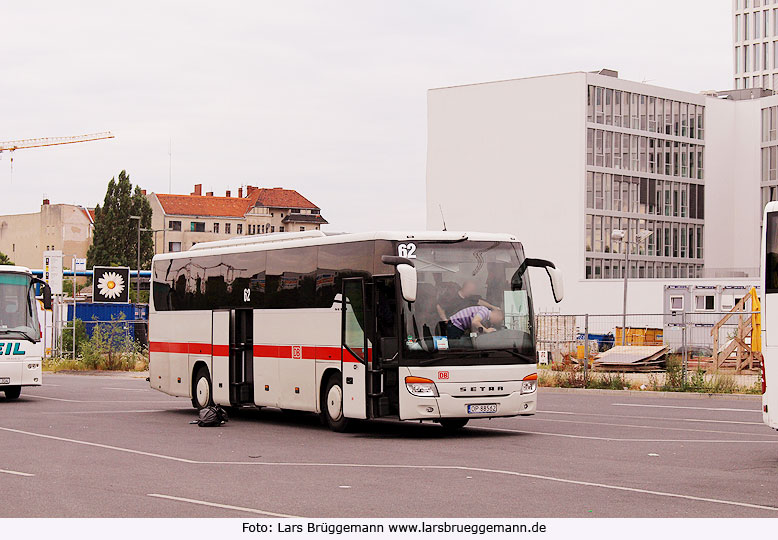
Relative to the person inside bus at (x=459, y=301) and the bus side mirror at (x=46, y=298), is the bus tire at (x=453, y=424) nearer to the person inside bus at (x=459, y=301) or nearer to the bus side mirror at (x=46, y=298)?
the person inside bus at (x=459, y=301)

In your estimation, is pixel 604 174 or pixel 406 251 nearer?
pixel 406 251

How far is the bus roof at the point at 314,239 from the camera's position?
63.6ft

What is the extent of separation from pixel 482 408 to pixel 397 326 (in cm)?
178

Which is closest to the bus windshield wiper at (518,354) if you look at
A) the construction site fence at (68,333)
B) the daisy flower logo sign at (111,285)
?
the construction site fence at (68,333)

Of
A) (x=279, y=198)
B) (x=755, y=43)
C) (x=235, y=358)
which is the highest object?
(x=755, y=43)

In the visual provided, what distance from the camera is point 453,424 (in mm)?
20812

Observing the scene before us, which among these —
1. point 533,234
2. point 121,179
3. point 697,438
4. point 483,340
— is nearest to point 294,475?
point 483,340

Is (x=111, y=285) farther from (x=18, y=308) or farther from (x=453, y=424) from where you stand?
(x=453, y=424)

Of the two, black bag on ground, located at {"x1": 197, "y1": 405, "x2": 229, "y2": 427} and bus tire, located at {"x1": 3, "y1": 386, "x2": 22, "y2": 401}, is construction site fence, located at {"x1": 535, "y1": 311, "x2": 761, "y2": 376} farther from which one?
bus tire, located at {"x1": 3, "y1": 386, "x2": 22, "y2": 401}

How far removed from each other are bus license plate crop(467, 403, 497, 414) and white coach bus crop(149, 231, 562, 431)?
0.02 metres

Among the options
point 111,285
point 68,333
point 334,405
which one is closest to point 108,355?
point 68,333

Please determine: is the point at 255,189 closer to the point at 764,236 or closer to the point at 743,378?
the point at 743,378

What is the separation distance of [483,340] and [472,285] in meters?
0.87

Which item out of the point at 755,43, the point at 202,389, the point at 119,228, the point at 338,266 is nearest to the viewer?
the point at 338,266
